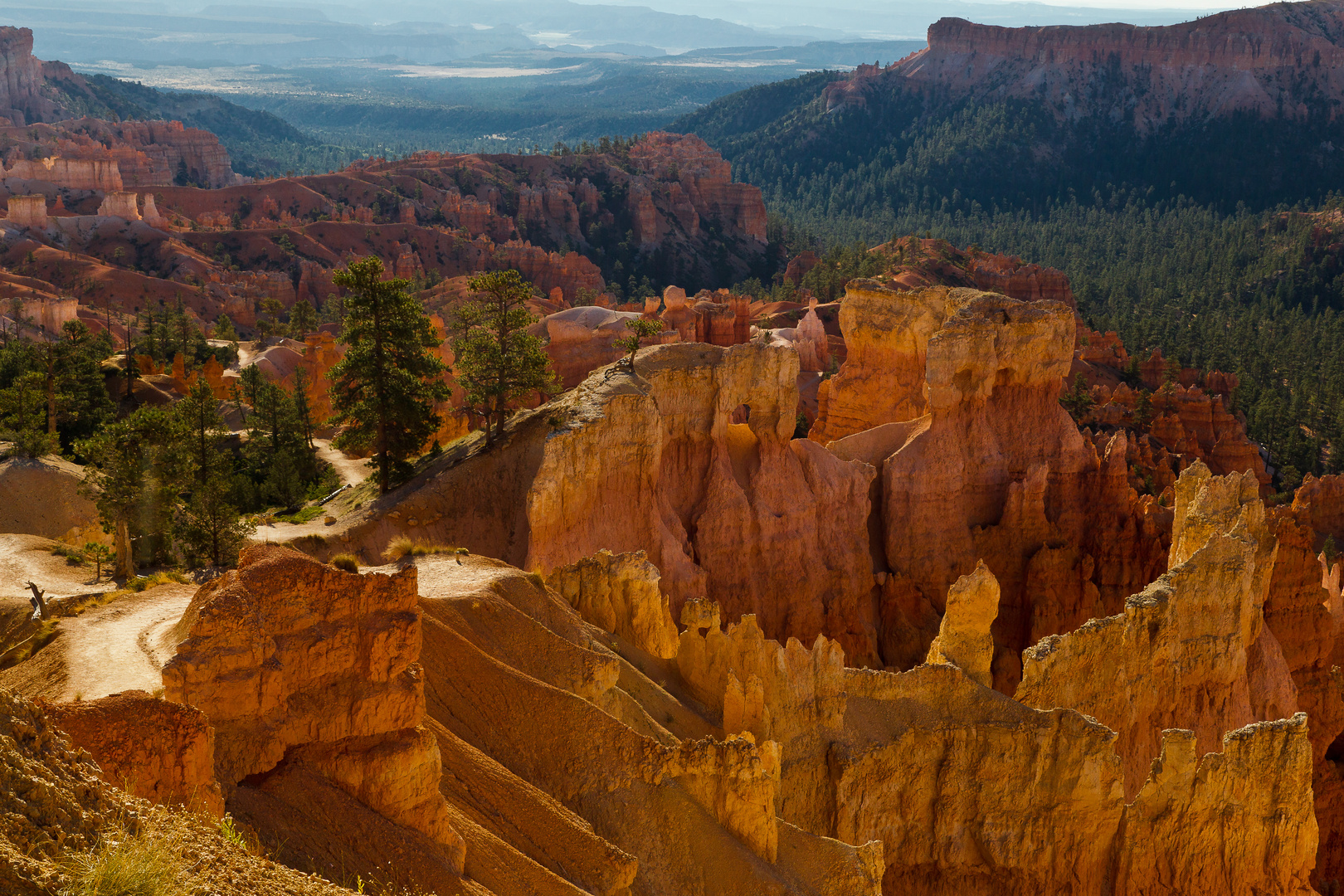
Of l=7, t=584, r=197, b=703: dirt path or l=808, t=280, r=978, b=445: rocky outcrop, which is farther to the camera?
l=808, t=280, r=978, b=445: rocky outcrop

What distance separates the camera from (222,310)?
87.3m

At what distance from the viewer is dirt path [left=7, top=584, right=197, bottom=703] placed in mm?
12820

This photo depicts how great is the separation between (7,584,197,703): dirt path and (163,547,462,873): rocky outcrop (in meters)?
1.08

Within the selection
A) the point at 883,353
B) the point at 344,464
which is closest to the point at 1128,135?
the point at 883,353

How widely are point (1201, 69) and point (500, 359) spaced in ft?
602

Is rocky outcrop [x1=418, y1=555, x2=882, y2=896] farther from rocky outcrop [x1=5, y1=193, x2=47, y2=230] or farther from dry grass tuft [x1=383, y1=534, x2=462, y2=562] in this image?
rocky outcrop [x1=5, y1=193, x2=47, y2=230]

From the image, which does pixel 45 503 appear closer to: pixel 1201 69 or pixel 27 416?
pixel 27 416

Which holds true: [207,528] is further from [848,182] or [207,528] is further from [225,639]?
[848,182]

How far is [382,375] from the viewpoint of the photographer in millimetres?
29781

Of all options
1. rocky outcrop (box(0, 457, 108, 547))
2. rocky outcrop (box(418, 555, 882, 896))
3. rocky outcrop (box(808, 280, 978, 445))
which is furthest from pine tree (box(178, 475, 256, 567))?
rocky outcrop (box(808, 280, 978, 445))

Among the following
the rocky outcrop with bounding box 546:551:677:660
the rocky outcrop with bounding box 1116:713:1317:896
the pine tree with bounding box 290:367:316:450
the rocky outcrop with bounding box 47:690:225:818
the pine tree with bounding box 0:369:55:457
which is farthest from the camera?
the pine tree with bounding box 290:367:316:450

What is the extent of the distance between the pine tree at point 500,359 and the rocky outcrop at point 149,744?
63.8 feet

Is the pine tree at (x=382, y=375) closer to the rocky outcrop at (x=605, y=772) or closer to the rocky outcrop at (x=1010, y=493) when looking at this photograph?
the rocky outcrop at (x=1010, y=493)

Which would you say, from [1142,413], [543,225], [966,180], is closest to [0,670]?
[1142,413]
